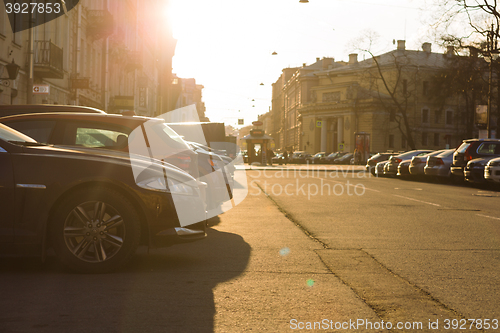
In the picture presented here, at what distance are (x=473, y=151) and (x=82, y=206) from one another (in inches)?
742

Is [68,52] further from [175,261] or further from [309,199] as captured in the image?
[175,261]

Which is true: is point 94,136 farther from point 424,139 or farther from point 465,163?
point 424,139

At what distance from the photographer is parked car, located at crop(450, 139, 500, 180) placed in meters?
21.2

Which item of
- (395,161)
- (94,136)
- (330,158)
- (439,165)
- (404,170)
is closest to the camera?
(94,136)

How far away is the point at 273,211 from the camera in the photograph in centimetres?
1158

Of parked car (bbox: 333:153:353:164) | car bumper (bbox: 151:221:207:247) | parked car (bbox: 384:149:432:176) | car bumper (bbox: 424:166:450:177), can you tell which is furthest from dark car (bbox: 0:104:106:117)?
parked car (bbox: 333:153:353:164)

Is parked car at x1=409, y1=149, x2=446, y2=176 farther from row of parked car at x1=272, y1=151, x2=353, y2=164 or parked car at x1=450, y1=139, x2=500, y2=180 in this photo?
row of parked car at x1=272, y1=151, x2=353, y2=164

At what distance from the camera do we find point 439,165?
24.2 metres

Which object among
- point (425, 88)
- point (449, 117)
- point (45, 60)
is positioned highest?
point (425, 88)

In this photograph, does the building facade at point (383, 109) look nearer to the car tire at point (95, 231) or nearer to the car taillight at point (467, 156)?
the car taillight at point (467, 156)

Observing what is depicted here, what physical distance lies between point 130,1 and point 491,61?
26121 mm

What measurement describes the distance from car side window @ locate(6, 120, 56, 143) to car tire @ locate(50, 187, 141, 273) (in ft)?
5.76

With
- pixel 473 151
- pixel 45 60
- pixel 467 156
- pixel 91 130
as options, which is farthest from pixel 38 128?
pixel 467 156

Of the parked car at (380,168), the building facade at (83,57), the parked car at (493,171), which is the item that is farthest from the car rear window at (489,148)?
the building facade at (83,57)
